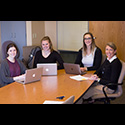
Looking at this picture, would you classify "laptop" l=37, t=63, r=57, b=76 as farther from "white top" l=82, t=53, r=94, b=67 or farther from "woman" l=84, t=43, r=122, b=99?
"white top" l=82, t=53, r=94, b=67

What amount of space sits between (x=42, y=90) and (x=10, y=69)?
906 millimetres

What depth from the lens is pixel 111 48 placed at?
3.14m

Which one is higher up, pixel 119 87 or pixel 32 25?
pixel 32 25

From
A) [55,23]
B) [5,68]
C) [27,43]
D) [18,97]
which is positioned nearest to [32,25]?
[27,43]

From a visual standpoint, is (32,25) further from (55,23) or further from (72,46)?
(72,46)

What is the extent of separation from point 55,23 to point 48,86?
415 centimetres

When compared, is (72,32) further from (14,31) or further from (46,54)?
(46,54)

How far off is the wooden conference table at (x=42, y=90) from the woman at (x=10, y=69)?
0.29 metres

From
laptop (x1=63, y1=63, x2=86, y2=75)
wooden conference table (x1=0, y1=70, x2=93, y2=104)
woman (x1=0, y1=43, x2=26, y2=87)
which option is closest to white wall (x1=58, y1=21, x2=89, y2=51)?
laptop (x1=63, y1=63, x2=86, y2=75)

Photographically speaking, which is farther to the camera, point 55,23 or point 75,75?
point 55,23

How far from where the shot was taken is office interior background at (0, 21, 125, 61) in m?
5.38

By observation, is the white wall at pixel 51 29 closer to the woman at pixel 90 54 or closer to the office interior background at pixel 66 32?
the office interior background at pixel 66 32

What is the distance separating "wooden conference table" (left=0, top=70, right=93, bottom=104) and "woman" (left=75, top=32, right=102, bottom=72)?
0.90m
